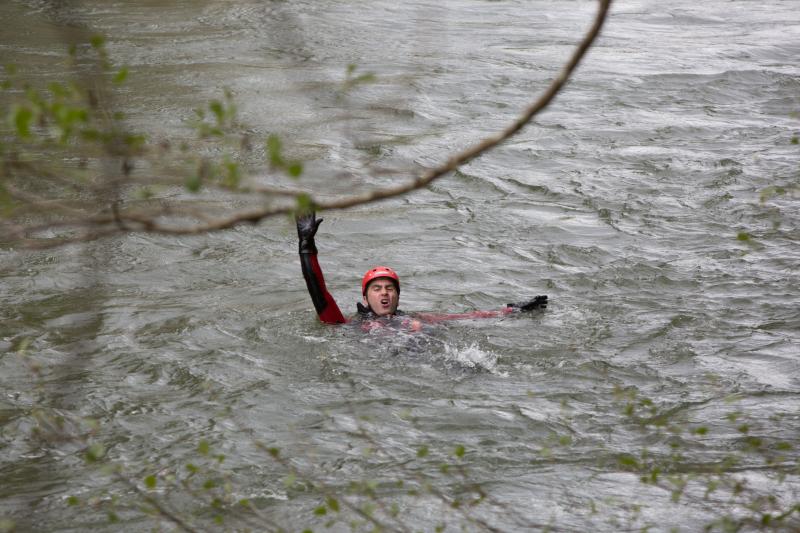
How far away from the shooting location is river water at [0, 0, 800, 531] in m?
6.23

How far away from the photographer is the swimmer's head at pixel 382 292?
364 inches

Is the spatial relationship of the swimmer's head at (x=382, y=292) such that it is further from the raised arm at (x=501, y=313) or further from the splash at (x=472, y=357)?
the splash at (x=472, y=357)

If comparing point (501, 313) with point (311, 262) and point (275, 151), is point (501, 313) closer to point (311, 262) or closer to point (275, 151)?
point (311, 262)

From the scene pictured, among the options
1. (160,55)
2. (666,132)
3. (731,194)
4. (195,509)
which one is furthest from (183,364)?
(160,55)

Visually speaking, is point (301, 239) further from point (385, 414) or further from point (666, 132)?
point (666, 132)

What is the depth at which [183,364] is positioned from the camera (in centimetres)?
862

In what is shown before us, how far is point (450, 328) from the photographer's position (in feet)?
30.9

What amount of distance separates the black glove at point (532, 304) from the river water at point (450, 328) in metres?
0.18

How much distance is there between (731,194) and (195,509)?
9.66 meters

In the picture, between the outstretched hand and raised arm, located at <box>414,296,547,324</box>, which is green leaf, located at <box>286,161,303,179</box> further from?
raised arm, located at <box>414,296,547,324</box>

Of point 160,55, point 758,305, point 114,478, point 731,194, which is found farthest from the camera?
point 160,55

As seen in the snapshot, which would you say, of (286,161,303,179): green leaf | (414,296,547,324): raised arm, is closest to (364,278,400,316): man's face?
(414,296,547,324): raised arm

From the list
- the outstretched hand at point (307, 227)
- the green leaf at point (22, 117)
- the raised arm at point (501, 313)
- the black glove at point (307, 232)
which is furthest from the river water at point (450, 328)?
the outstretched hand at point (307, 227)

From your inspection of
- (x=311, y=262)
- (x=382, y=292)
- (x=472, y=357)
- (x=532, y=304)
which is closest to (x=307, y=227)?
(x=311, y=262)
